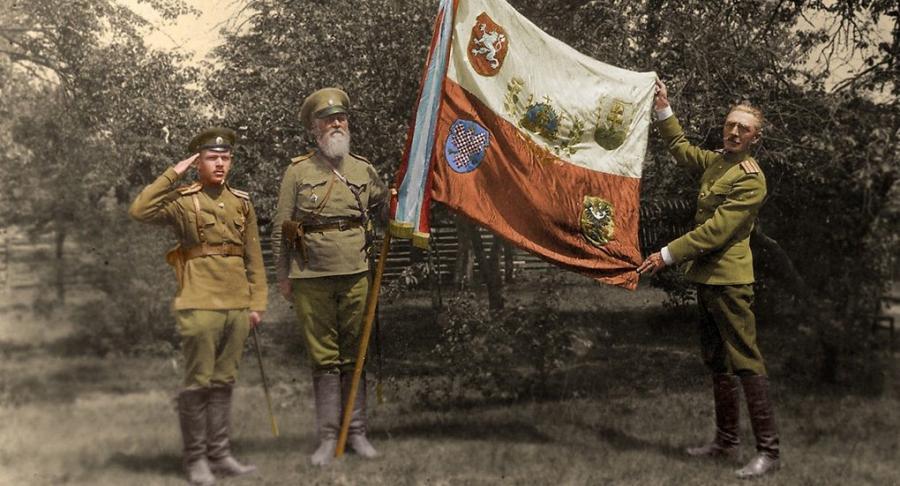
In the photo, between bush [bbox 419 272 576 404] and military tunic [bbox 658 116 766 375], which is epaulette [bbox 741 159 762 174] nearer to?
military tunic [bbox 658 116 766 375]

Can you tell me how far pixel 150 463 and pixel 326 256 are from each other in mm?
1603

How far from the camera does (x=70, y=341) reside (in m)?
7.77

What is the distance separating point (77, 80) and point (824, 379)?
23.2ft

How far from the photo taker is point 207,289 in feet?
15.5

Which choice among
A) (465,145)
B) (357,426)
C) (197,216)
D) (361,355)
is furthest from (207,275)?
(465,145)

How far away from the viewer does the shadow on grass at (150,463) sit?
4.89 meters

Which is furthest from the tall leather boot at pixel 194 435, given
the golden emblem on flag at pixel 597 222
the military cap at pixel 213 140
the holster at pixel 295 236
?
the golden emblem on flag at pixel 597 222

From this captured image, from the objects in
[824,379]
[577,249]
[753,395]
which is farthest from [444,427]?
[824,379]

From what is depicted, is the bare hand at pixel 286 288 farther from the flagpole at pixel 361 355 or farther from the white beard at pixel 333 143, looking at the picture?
the white beard at pixel 333 143

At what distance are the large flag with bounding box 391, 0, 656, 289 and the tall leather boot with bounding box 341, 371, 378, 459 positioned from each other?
3.25 ft

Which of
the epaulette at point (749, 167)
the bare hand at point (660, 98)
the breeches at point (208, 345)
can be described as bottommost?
the breeches at point (208, 345)

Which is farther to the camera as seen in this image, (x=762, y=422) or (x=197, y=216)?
(x=762, y=422)

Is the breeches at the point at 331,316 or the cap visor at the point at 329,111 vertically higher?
the cap visor at the point at 329,111

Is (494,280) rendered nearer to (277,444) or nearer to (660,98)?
(660,98)
